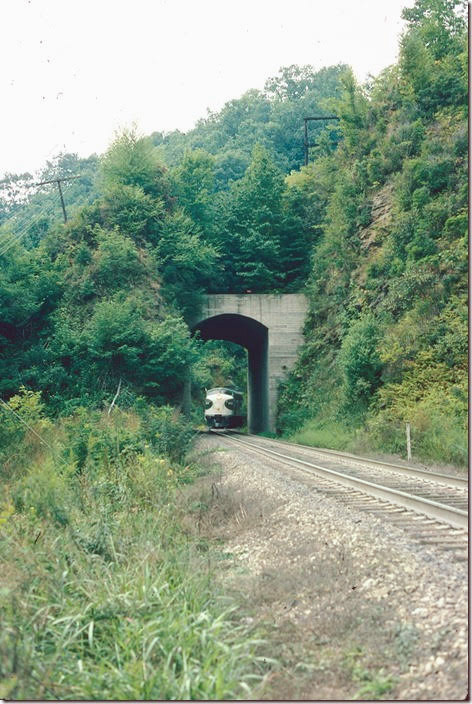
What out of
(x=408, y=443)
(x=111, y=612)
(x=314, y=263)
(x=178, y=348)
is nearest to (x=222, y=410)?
(x=314, y=263)

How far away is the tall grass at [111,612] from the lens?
3.95 metres

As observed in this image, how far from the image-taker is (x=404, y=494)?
9312mm

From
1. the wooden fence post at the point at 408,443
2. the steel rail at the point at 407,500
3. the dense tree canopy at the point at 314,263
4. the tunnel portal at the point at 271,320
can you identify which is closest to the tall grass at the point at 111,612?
the steel rail at the point at 407,500

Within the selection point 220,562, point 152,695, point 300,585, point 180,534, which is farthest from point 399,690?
point 180,534

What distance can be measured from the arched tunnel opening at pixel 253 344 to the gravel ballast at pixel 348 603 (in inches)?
944

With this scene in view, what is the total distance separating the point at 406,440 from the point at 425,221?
9.04m

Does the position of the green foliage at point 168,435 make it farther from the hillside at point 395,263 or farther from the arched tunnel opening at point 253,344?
the arched tunnel opening at point 253,344

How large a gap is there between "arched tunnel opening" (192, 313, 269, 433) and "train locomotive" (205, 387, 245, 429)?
1026mm

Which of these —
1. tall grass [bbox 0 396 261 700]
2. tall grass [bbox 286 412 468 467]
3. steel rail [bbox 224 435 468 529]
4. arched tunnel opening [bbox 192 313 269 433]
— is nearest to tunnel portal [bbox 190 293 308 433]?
arched tunnel opening [bbox 192 313 269 433]

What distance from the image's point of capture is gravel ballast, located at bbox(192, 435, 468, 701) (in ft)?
13.4

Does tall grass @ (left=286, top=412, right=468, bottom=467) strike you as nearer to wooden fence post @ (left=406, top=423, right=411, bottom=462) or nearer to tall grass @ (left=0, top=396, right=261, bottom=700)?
wooden fence post @ (left=406, top=423, right=411, bottom=462)

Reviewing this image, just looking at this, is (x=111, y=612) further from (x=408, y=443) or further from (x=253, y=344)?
(x=253, y=344)

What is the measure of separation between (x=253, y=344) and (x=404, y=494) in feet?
97.7

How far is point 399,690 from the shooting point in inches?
153
